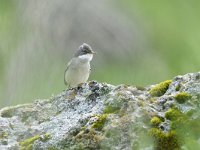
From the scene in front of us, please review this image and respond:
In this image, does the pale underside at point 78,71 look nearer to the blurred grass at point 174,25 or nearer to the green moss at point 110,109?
the green moss at point 110,109

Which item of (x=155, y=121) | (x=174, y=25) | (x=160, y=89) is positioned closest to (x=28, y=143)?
(x=155, y=121)

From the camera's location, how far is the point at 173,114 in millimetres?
2463

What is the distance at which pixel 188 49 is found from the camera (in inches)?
39.9

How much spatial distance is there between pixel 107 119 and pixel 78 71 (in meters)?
4.01

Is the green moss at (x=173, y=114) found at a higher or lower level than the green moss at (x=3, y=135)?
higher

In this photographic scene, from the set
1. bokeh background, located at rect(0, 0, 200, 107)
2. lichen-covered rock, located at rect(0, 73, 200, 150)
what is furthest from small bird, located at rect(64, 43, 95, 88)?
bokeh background, located at rect(0, 0, 200, 107)

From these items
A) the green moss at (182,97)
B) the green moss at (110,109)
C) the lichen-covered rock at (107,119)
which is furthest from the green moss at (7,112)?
the green moss at (182,97)

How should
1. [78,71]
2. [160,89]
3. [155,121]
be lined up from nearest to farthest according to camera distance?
[155,121] < [160,89] < [78,71]

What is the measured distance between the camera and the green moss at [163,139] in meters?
2.17

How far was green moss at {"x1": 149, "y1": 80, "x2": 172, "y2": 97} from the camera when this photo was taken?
2965mm

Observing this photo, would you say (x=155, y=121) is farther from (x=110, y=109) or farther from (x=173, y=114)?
(x=110, y=109)

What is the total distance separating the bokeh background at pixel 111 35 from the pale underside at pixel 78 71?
197 inches

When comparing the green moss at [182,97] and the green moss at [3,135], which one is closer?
the green moss at [182,97]

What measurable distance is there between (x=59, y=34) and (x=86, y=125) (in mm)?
1319
